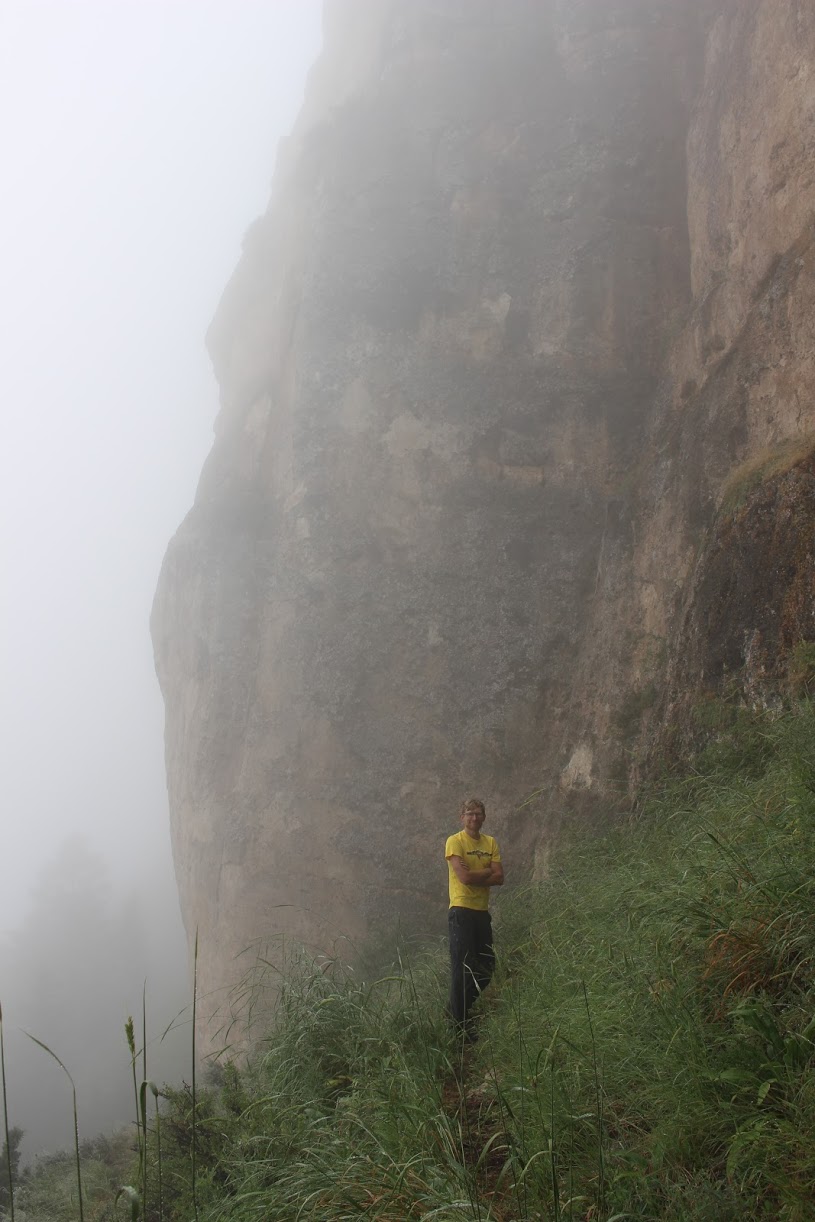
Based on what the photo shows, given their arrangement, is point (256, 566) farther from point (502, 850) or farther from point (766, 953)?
point (766, 953)

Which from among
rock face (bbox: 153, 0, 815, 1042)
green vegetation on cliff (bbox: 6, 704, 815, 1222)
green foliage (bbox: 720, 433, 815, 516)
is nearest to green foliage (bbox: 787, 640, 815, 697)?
rock face (bbox: 153, 0, 815, 1042)

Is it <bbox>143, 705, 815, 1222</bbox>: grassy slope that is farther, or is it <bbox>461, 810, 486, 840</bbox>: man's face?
<bbox>461, 810, 486, 840</bbox>: man's face

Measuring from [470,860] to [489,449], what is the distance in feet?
32.7

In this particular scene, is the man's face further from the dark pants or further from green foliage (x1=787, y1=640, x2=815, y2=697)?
green foliage (x1=787, y1=640, x2=815, y2=697)

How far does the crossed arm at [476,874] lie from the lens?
6.07m

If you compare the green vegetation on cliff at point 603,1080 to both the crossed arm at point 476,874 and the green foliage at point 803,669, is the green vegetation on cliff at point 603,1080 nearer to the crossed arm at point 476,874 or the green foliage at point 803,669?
the crossed arm at point 476,874

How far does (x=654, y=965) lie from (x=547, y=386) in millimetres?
12618

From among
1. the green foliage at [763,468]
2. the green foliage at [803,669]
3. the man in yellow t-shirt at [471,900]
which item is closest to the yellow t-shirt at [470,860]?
the man in yellow t-shirt at [471,900]

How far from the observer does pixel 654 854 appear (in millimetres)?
5996

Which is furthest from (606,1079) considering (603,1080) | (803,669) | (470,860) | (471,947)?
(803,669)

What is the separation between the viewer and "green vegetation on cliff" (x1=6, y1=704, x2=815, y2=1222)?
2.54 metres

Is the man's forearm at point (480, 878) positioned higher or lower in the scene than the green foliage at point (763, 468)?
lower

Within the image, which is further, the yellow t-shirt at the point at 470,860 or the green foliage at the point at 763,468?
the green foliage at the point at 763,468

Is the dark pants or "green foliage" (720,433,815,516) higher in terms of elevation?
"green foliage" (720,433,815,516)
